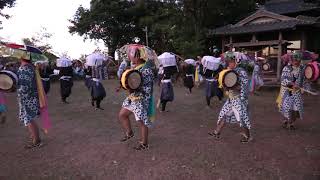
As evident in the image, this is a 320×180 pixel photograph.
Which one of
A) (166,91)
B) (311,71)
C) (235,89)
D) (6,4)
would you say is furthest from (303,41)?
(6,4)

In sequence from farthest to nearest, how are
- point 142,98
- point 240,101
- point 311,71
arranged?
point 311,71, point 240,101, point 142,98

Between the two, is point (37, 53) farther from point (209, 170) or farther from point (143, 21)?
point (143, 21)

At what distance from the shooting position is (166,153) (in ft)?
22.4

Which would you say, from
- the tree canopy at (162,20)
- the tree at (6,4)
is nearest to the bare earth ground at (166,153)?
the tree canopy at (162,20)

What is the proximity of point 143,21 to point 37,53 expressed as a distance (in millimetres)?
23265

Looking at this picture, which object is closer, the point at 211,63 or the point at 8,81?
the point at 8,81

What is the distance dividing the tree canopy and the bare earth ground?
1395 cm

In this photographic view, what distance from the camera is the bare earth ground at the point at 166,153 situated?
5.80 meters

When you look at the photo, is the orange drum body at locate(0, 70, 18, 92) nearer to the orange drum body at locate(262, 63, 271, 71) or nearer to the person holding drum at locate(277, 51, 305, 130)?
the person holding drum at locate(277, 51, 305, 130)

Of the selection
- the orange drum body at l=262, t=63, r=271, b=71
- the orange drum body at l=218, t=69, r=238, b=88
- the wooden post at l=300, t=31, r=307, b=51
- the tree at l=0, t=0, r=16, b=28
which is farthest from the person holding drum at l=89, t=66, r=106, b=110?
the tree at l=0, t=0, r=16, b=28

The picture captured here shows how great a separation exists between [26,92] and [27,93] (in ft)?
0.09

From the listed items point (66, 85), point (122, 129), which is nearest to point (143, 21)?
point (66, 85)

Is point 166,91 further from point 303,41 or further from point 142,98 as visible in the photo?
point 303,41

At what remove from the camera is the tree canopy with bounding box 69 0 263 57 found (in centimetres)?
2378
